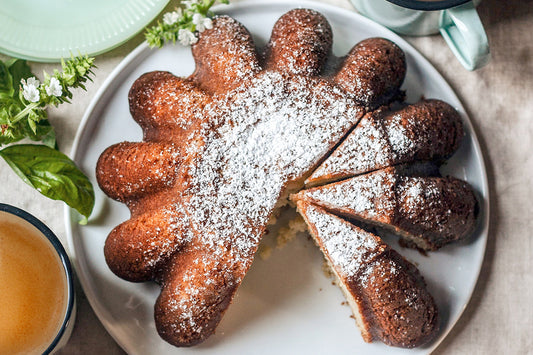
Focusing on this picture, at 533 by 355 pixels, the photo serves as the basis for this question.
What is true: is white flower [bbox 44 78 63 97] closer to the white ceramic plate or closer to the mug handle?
the white ceramic plate

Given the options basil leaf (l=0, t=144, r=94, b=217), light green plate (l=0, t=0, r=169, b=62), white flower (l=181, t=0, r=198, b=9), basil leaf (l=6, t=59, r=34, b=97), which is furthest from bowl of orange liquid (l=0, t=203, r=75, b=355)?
white flower (l=181, t=0, r=198, b=9)

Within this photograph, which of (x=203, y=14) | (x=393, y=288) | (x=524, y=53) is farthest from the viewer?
(x=524, y=53)

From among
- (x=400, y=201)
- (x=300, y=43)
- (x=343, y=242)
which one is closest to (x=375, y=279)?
(x=343, y=242)

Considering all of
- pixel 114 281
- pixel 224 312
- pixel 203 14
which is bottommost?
pixel 224 312

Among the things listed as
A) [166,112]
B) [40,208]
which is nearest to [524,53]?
[166,112]

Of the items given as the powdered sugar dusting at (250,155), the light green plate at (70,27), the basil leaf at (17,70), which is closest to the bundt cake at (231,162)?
the powdered sugar dusting at (250,155)

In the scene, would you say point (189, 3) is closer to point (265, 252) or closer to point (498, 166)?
point (265, 252)

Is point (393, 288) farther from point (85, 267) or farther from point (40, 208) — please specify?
point (40, 208)
